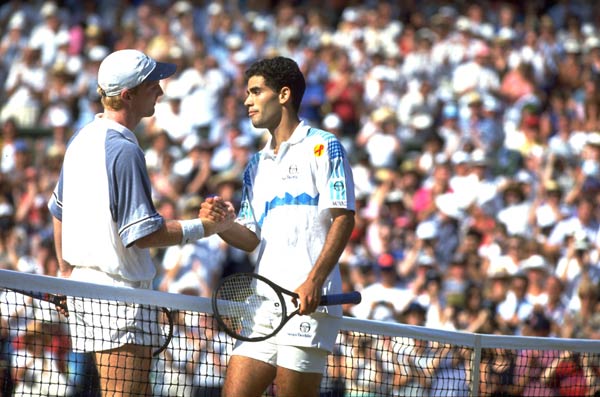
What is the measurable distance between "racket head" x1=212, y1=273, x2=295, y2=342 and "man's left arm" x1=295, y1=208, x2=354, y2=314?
0.11 meters

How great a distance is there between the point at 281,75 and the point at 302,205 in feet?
2.10

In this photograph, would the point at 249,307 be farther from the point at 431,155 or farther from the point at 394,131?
the point at 394,131

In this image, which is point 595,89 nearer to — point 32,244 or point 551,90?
point 551,90

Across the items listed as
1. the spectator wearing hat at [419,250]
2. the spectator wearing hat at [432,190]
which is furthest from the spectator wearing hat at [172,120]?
the spectator wearing hat at [419,250]

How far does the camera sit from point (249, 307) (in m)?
5.55

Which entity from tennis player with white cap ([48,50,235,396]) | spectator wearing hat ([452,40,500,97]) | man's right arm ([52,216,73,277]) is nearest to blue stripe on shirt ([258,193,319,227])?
tennis player with white cap ([48,50,235,396])

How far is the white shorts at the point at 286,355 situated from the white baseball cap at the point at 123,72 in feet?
4.36

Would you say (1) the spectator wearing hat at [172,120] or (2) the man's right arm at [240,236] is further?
(1) the spectator wearing hat at [172,120]

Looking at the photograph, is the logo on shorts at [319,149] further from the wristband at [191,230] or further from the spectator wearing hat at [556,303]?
the spectator wearing hat at [556,303]

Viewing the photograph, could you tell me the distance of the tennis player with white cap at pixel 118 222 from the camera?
5.11 metres

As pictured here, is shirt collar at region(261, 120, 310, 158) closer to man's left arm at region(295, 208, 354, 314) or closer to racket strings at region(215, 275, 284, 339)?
man's left arm at region(295, 208, 354, 314)

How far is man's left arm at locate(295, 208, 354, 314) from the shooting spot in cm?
520

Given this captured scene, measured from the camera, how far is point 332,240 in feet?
17.4

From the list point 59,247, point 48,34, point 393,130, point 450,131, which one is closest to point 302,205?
point 59,247
